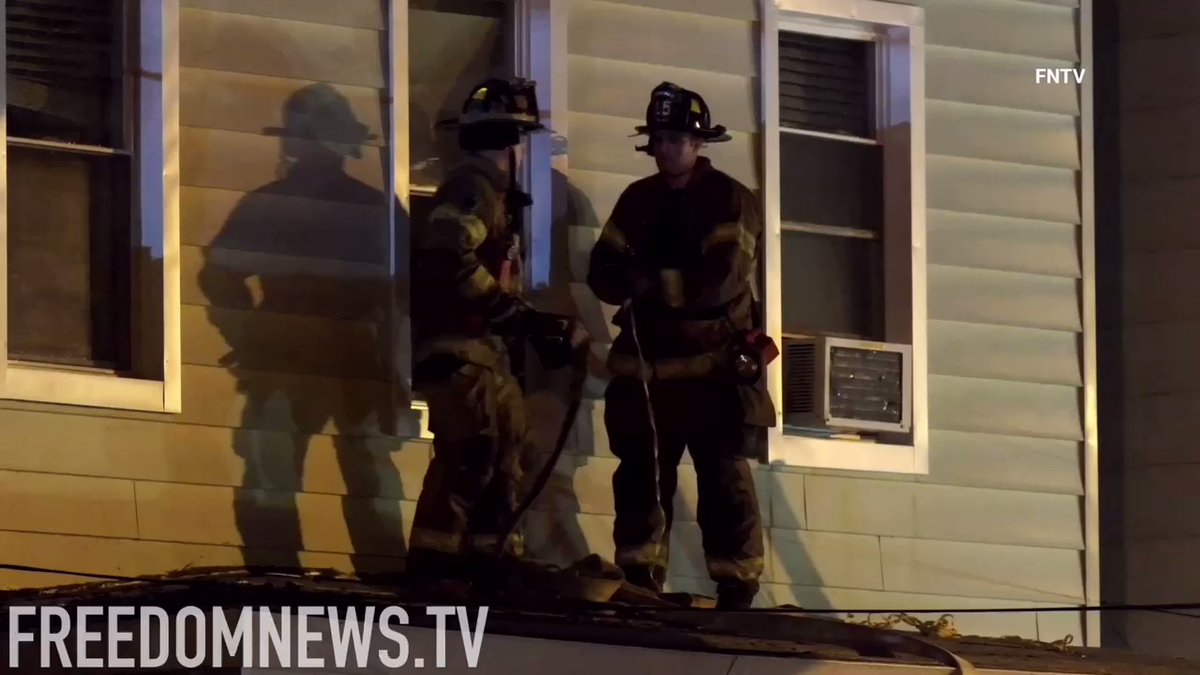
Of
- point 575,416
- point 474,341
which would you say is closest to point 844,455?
point 575,416

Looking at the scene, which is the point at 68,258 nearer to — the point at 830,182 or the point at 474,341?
the point at 474,341

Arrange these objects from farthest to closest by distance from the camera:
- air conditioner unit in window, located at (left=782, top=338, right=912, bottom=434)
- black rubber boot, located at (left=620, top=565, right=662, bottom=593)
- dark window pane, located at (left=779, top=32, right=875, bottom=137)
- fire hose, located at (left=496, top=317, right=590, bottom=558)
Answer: dark window pane, located at (left=779, top=32, right=875, bottom=137) < air conditioner unit in window, located at (left=782, top=338, right=912, bottom=434) < black rubber boot, located at (left=620, top=565, right=662, bottom=593) < fire hose, located at (left=496, top=317, right=590, bottom=558)

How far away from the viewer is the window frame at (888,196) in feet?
31.3

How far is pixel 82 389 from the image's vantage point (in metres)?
8.15

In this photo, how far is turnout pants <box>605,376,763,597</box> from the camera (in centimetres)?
856

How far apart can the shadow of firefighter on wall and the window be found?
258 mm

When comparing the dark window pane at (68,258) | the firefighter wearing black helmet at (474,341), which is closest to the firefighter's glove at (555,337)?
the firefighter wearing black helmet at (474,341)

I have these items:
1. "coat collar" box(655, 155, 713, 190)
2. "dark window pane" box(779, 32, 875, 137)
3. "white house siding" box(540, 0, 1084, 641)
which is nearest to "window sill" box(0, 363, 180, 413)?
"white house siding" box(540, 0, 1084, 641)

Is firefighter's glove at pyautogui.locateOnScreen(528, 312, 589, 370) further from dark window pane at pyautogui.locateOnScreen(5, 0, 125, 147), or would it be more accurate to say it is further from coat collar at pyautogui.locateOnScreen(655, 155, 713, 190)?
dark window pane at pyautogui.locateOnScreen(5, 0, 125, 147)

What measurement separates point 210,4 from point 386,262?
1145 mm

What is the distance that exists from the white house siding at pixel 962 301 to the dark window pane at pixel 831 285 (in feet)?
0.87

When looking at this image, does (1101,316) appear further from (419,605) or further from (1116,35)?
(419,605)

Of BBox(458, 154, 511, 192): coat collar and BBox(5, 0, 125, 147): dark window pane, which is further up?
BBox(5, 0, 125, 147): dark window pane

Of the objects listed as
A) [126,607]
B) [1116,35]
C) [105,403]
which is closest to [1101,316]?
[1116,35]
